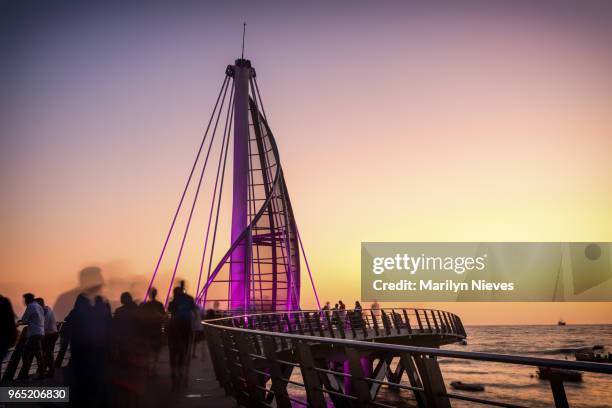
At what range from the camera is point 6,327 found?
5.32 meters

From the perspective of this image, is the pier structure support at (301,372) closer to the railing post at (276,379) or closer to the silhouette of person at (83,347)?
the railing post at (276,379)

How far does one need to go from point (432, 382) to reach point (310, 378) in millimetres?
1404

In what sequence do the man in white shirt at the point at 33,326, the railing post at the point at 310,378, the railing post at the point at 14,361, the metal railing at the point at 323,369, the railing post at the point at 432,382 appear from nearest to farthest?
the metal railing at the point at 323,369 → the railing post at the point at 432,382 → the railing post at the point at 310,378 → the man in white shirt at the point at 33,326 → the railing post at the point at 14,361

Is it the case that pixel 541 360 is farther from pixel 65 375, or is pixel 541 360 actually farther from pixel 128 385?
pixel 65 375

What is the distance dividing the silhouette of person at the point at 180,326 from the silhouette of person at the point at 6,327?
402cm

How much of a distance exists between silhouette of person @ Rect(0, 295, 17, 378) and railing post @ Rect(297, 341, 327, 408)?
270 centimetres

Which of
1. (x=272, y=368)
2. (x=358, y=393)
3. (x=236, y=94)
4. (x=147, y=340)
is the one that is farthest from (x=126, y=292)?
(x=236, y=94)

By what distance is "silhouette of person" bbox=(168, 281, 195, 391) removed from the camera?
933cm

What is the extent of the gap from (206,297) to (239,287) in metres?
1.69

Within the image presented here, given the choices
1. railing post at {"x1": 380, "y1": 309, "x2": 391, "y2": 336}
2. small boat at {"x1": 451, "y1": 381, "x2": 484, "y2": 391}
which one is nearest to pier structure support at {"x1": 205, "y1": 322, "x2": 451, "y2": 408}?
railing post at {"x1": 380, "y1": 309, "x2": 391, "y2": 336}

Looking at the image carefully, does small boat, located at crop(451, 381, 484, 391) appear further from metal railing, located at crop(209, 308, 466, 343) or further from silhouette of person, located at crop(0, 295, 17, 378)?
silhouette of person, located at crop(0, 295, 17, 378)

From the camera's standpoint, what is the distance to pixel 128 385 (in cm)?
711

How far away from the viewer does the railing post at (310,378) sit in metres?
4.48

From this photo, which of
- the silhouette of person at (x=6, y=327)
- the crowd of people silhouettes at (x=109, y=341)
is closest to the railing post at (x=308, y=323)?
the crowd of people silhouettes at (x=109, y=341)
